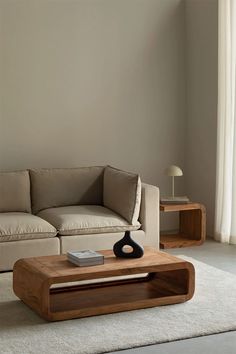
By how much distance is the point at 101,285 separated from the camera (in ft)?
16.4

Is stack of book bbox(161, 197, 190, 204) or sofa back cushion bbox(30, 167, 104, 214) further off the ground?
sofa back cushion bbox(30, 167, 104, 214)

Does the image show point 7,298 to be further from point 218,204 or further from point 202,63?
point 202,63

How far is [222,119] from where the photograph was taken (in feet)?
22.1

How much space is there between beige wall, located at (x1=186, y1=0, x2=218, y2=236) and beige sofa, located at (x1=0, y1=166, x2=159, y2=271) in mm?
1134

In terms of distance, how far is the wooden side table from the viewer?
6.61 metres

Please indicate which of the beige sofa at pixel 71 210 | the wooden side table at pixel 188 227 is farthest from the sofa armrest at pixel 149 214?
the wooden side table at pixel 188 227

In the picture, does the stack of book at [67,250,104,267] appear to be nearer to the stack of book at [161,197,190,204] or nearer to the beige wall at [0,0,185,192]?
the stack of book at [161,197,190,204]

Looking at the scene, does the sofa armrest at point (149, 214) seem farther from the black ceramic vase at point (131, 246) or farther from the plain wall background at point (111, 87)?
the black ceramic vase at point (131, 246)

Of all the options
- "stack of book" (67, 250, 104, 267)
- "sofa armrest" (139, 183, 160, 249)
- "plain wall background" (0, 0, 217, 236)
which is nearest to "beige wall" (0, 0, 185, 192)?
"plain wall background" (0, 0, 217, 236)

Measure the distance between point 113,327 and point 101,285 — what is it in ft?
2.45

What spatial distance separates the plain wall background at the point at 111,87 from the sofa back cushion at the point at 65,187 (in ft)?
1.41

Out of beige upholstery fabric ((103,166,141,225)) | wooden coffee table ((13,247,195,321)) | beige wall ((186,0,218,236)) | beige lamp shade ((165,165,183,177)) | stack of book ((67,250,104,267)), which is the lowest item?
wooden coffee table ((13,247,195,321))

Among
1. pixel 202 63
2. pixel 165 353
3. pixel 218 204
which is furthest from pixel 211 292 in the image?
pixel 202 63

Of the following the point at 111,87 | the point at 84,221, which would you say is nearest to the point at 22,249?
the point at 84,221
